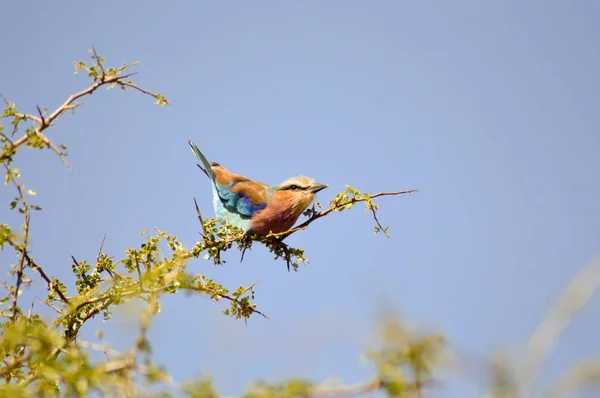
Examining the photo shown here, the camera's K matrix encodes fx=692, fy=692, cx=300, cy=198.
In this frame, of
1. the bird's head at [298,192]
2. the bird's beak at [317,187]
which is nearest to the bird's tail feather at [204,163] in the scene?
the bird's head at [298,192]

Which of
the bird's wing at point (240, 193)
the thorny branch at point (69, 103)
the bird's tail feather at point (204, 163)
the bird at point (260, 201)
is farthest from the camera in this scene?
the bird's tail feather at point (204, 163)

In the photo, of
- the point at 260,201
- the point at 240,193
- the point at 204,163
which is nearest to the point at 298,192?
the point at 260,201

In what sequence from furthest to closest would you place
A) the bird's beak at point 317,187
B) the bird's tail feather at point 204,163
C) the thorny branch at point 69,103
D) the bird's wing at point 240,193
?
1. the bird's tail feather at point 204,163
2. the bird's beak at point 317,187
3. the bird's wing at point 240,193
4. the thorny branch at point 69,103

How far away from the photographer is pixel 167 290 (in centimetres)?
366

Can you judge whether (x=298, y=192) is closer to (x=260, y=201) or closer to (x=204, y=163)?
(x=260, y=201)

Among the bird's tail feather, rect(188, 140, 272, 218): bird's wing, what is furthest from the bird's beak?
the bird's tail feather

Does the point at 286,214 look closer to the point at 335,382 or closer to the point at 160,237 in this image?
the point at 160,237

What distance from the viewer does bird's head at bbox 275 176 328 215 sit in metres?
6.20

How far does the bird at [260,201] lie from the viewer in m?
5.94

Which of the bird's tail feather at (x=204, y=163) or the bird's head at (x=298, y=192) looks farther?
the bird's tail feather at (x=204, y=163)

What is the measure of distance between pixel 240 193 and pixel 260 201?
10.8 inches

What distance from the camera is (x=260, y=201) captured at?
20.4 ft

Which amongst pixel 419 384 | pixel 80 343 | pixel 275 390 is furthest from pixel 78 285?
pixel 419 384

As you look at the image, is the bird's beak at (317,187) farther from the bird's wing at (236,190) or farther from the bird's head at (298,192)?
the bird's wing at (236,190)
